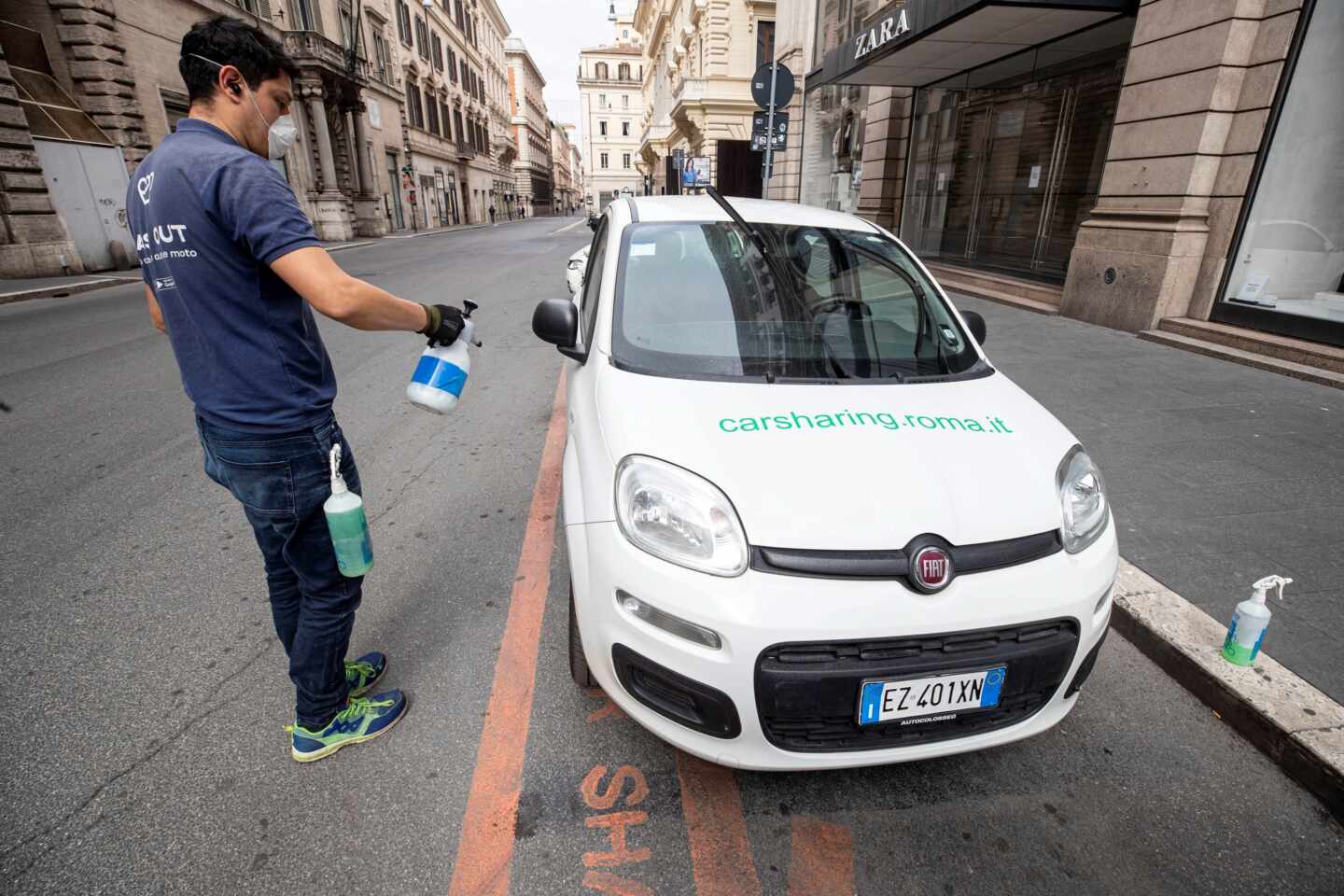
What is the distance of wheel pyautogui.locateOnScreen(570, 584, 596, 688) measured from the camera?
83.8 inches

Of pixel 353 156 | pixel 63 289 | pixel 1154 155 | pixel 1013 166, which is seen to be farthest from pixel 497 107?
pixel 1154 155

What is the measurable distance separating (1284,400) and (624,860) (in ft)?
20.6

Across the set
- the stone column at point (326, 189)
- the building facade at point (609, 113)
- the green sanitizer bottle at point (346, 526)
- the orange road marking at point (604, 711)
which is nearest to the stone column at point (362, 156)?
the stone column at point (326, 189)

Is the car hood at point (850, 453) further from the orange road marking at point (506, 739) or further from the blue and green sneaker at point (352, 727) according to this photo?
the blue and green sneaker at point (352, 727)

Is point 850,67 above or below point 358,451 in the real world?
above

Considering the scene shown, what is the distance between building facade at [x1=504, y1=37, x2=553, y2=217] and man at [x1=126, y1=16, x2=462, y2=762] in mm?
82821

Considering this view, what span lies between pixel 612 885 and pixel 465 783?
555 mm

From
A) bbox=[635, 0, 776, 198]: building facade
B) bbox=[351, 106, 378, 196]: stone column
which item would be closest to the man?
bbox=[635, 0, 776, 198]: building facade

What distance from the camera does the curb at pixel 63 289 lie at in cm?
1119

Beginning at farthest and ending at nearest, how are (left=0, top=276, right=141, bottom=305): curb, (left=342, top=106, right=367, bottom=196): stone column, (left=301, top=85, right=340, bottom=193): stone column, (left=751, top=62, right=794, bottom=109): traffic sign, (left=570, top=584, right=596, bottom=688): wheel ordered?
(left=342, top=106, right=367, bottom=196): stone column → (left=301, top=85, right=340, bottom=193): stone column → (left=0, top=276, right=141, bottom=305): curb → (left=751, top=62, right=794, bottom=109): traffic sign → (left=570, top=584, right=596, bottom=688): wheel

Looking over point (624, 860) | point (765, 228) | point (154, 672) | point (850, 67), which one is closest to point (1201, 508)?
point (765, 228)

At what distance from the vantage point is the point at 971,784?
2012 millimetres

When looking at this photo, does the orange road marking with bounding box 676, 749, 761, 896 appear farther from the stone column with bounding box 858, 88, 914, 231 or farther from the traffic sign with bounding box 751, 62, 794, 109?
the stone column with bounding box 858, 88, 914, 231

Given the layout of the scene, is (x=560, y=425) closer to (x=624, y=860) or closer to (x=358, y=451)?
(x=358, y=451)
